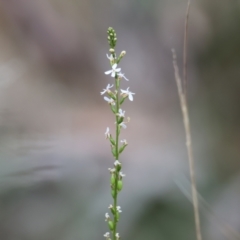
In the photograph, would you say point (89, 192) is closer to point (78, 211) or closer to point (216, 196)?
point (78, 211)

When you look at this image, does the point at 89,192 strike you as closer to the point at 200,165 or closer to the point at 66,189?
the point at 66,189

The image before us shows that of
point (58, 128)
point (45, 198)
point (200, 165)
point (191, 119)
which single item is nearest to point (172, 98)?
point (191, 119)

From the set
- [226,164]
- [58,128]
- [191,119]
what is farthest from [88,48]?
[226,164]

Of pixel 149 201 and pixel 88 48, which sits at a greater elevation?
pixel 88 48

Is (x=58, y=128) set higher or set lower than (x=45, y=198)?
higher

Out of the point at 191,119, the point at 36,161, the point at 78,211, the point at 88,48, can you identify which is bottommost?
the point at 78,211

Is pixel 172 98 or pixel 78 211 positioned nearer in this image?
pixel 78 211
